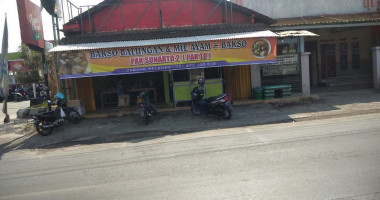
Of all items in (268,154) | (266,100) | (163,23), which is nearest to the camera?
(268,154)

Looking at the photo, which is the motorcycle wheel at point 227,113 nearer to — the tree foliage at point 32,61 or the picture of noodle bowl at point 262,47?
the picture of noodle bowl at point 262,47

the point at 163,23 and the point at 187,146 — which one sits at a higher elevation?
the point at 163,23

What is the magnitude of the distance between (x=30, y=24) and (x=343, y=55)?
17065mm

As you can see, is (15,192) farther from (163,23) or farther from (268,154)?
(163,23)

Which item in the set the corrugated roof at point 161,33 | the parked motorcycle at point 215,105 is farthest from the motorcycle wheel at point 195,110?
the corrugated roof at point 161,33

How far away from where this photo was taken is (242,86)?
1385cm

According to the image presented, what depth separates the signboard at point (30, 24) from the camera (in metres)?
11.6

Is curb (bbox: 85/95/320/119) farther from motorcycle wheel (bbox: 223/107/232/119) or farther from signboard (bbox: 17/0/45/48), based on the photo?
signboard (bbox: 17/0/45/48)

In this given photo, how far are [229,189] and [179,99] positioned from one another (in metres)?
8.63

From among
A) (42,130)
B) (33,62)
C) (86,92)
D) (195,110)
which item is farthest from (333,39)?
(33,62)

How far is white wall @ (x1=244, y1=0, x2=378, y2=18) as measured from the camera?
18547 millimetres

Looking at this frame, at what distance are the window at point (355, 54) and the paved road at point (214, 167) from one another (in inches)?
460

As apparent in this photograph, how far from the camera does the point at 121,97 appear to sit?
13.4 m

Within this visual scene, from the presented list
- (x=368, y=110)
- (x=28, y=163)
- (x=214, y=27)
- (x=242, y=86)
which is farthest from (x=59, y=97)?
(x=368, y=110)
